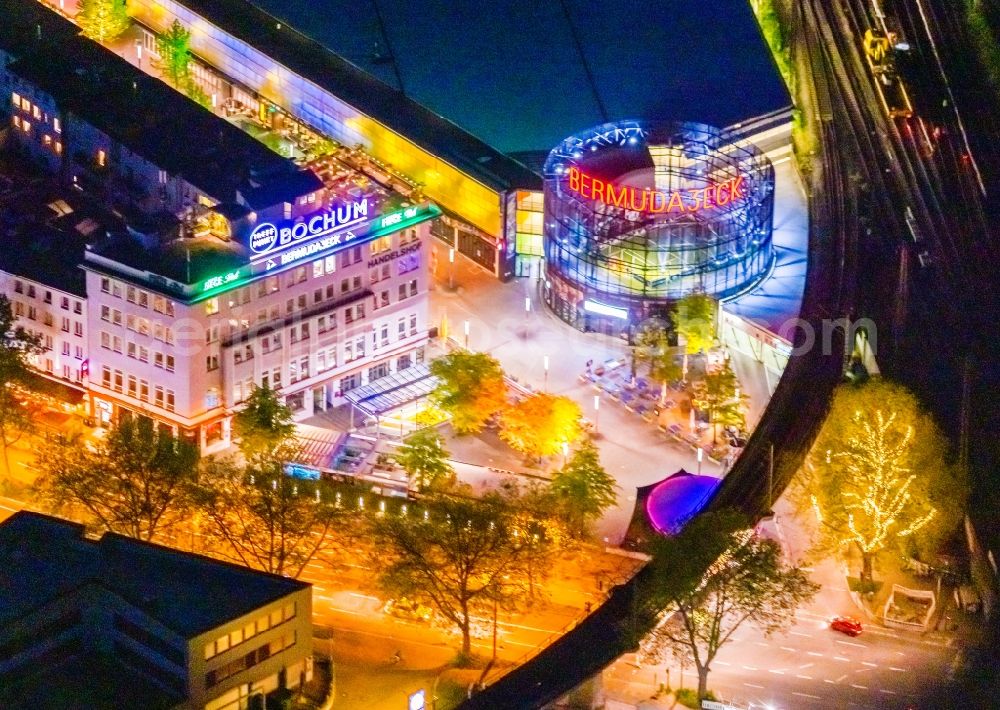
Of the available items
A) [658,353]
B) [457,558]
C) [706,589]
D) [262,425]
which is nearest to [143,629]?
[457,558]

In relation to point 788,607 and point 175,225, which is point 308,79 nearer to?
point 175,225

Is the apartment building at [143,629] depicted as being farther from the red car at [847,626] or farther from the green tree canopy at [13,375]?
the red car at [847,626]

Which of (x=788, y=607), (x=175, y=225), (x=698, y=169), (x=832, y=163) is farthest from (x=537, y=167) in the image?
(x=788, y=607)

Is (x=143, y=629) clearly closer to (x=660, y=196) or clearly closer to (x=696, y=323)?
(x=696, y=323)

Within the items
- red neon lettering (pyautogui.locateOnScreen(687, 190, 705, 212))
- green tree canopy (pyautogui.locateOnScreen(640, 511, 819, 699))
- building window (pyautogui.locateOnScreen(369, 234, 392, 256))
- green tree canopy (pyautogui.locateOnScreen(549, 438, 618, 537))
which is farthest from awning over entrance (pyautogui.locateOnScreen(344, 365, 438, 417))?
green tree canopy (pyautogui.locateOnScreen(640, 511, 819, 699))

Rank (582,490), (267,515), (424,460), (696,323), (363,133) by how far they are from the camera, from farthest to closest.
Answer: (363,133), (696,323), (424,460), (582,490), (267,515)

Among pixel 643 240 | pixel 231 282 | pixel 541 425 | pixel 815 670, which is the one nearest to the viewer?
pixel 815 670

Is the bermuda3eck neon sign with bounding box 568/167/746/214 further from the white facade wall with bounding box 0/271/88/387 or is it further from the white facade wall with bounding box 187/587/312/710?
the white facade wall with bounding box 187/587/312/710
